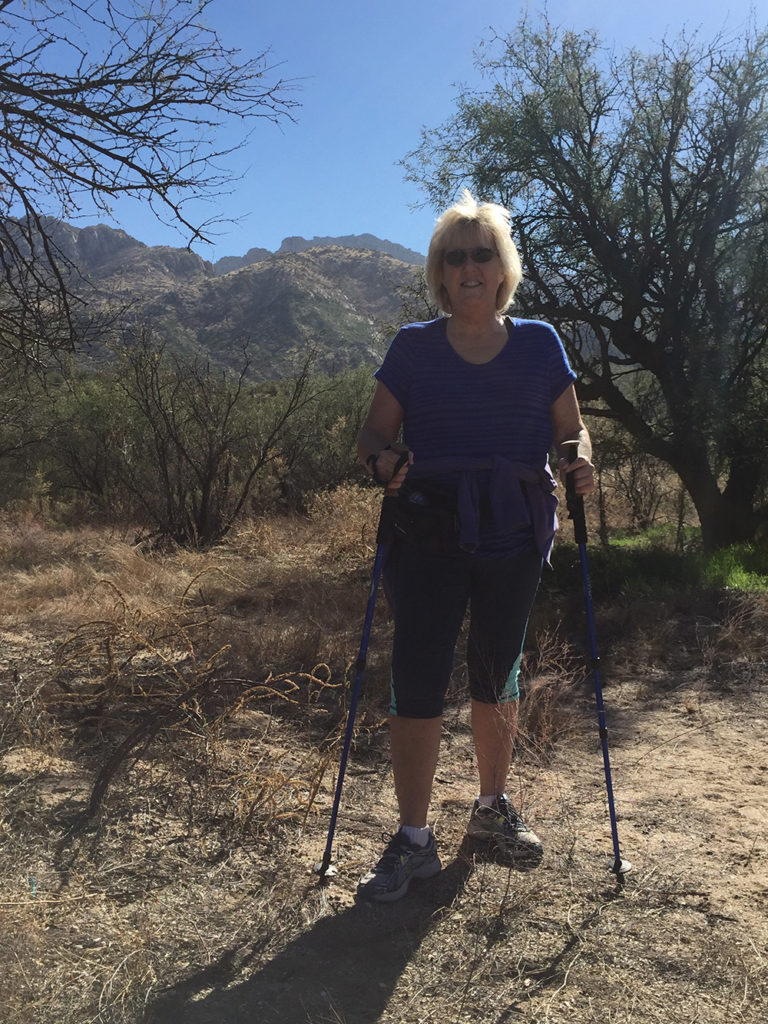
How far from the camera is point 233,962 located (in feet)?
7.50

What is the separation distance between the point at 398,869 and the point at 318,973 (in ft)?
1.44

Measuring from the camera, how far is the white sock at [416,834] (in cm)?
271

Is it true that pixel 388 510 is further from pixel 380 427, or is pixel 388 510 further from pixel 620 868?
pixel 620 868

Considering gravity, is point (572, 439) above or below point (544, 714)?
above

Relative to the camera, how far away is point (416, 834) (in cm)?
272

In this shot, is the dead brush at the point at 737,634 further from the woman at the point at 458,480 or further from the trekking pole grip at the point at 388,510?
the trekking pole grip at the point at 388,510

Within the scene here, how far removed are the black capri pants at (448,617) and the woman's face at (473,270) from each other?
30.7 inches

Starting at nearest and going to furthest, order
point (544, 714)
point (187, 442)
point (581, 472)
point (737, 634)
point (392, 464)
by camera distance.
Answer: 1. point (392, 464)
2. point (581, 472)
3. point (544, 714)
4. point (737, 634)
5. point (187, 442)

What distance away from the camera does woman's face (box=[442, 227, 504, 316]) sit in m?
2.69

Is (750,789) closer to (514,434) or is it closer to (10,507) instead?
(514,434)

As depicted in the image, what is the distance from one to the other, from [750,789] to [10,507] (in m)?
12.8

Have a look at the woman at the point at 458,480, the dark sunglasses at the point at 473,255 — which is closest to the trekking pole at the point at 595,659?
the woman at the point at 458,480

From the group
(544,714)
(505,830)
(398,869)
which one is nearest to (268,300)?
(544,714)

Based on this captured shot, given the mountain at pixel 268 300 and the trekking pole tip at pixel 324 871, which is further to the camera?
the mountain at pixel 268 300
